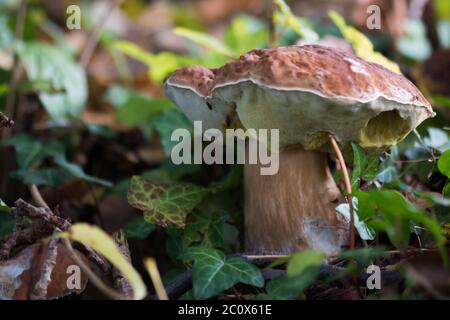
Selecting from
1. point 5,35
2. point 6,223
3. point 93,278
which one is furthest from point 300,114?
point 5,35

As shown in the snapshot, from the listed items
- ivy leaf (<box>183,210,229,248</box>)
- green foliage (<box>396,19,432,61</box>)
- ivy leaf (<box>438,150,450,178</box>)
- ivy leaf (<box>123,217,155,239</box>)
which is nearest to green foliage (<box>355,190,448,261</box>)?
ivy leaf (<box>438,150,450,178</box>)

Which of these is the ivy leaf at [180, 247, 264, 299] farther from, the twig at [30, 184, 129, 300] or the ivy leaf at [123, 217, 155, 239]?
the ivy leaf at [123, 217, 155, 239]

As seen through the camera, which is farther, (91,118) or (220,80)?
(91,118)

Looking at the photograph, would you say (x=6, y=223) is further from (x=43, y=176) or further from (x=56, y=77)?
(x=56, y=77)

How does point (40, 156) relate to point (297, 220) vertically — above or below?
above

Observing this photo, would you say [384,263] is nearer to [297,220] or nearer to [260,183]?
[297,220]

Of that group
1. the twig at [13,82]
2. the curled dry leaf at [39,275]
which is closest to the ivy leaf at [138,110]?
the twig at [13,82]
